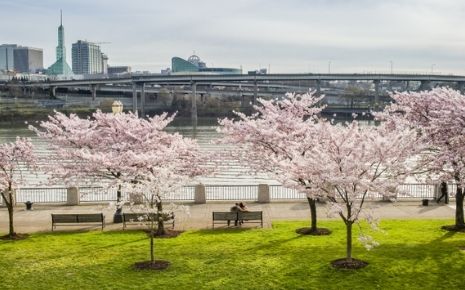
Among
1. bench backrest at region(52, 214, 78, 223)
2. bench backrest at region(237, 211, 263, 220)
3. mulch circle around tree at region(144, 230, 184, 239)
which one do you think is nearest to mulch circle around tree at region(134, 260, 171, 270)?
mulch circle around tree at region(144, 230, 184, 239)

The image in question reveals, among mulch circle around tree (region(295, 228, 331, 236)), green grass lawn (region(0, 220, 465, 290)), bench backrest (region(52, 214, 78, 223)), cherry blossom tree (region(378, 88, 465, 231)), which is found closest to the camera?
green grass lawn (region(0, 220, 465, 290))

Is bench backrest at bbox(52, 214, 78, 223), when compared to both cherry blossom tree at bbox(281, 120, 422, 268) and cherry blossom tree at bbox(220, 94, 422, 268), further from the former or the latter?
cherry blossom tree at bbox(281, 120, 422, 268)

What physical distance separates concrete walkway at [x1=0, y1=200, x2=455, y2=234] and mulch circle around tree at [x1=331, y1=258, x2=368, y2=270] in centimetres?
677

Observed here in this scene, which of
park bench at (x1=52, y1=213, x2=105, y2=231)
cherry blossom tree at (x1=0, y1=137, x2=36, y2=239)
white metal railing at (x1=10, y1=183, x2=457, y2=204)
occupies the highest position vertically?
cherry blossom tree at (x1=0, y1=137, x2=36, y2=239)

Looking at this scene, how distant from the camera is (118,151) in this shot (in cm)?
2852

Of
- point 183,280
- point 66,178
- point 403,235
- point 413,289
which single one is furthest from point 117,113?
point 413,289

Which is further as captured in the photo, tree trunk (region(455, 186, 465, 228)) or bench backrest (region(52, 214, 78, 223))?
bench backrest (region(52, 214, 78, 223))

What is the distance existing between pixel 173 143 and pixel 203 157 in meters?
1.60

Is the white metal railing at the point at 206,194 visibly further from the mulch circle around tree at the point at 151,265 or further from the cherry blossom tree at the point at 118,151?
the mulch circle around tree at the point at 151,265

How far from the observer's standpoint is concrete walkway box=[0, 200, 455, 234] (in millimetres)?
27891

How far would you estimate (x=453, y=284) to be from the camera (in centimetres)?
1838

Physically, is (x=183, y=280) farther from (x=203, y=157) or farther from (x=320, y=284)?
(x=203, y=157)

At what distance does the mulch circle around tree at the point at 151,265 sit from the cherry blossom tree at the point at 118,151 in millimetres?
3816

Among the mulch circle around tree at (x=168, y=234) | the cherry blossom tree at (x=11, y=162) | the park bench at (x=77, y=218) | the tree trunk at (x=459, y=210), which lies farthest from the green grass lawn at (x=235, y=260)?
the cherry blossom tree at (x=11, y=162)
